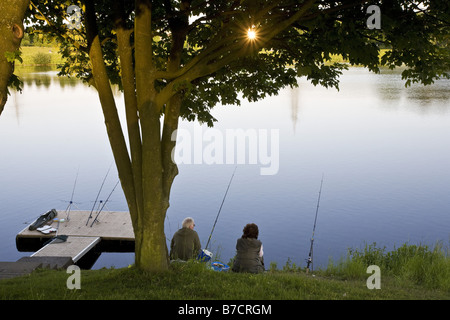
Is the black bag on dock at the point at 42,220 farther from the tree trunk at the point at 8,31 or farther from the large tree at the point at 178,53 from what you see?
the tree trunk at the point at 8,31

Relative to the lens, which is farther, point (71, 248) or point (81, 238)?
point (81, 238)

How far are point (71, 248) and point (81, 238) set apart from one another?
0.99m

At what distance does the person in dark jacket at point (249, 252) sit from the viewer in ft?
24.7

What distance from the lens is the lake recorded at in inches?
680

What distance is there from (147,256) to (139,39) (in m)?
3.26

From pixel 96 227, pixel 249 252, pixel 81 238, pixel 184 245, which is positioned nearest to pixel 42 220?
pixel 96 227

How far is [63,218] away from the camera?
17625 mm

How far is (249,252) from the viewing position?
7594mm

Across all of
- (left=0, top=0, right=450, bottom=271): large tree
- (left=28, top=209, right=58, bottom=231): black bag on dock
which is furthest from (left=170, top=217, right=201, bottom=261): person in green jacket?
(left=28, top=209, right=58, bottom=231): black bag on dock

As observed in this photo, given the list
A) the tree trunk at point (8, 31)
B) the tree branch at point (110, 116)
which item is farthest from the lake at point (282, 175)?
the tree trunk at point (8, 31)

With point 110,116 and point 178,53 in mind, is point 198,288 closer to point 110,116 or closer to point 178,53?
point 110,116

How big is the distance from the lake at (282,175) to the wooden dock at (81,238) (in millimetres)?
473

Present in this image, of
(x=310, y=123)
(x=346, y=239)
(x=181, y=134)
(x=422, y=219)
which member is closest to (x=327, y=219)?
(x=346, y=239)
